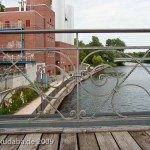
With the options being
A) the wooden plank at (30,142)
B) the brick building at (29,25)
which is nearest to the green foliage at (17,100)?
the brick building at (29,25)

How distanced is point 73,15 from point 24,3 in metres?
20.4

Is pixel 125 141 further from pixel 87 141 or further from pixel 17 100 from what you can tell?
pixel 17 100

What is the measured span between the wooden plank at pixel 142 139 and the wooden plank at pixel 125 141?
0.04 meters

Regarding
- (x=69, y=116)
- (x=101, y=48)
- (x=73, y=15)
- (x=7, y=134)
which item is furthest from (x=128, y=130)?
(x=73, y=15)

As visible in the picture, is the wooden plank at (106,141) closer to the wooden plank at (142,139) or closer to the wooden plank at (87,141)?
the wooden plank at (87,141)

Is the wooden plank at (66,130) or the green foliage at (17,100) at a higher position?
the wooden plank at (66,130)

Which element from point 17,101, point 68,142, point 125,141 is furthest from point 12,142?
point 17,101

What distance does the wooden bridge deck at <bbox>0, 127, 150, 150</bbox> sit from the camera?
1.87m

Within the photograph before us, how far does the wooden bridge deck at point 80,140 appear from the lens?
6.13 ft

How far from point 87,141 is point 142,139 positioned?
1.41 ft

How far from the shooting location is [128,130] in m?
2.17

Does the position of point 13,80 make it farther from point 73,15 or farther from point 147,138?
point 73,15

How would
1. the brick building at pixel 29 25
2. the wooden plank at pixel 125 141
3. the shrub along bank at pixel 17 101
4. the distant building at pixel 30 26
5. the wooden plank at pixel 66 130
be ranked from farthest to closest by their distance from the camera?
1. the brick building at pixel 29 25
2. the distant building at pixel 30 26
3. the shrub along bank at pixel 17 101
4. the wooden plank at pixel 66 130
5. the wooden plank at pixel 125 141

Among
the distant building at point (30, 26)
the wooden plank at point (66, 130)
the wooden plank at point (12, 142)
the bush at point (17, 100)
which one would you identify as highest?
the distant building at point (30, 26)
